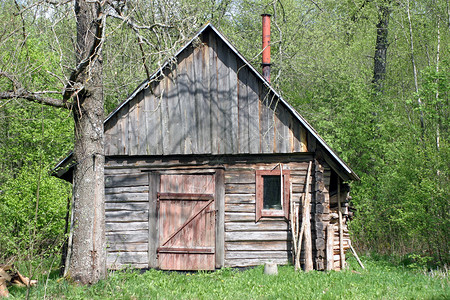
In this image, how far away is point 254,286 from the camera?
9.91 meters

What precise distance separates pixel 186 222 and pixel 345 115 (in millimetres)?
8979

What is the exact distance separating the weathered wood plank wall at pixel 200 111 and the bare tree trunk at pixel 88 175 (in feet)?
9.39

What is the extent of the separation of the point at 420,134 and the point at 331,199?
3.72 m

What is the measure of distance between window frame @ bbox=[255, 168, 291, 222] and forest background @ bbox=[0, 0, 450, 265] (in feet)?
6.63

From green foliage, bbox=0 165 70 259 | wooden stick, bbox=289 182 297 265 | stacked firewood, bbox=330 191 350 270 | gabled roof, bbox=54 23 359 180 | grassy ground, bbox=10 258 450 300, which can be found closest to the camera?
grassy ground, bbox=10 258 450 300

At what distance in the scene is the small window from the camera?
12174 mm

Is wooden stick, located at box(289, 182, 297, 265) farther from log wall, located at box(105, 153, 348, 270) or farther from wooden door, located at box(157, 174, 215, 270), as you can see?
wooden door, located at box(157, 174, 215, 270)

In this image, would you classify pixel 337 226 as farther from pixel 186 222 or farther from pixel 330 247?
pixel 186 222

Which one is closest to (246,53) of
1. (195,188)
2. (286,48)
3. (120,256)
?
(286,48)

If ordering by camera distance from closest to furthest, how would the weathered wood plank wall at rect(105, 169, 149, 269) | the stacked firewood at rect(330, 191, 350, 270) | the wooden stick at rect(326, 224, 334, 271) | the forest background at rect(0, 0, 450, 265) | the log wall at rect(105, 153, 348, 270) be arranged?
the wooden stick at rect(326, 224, 334, 271) < the log wall at rect(105, 153, 348, 270) < the weathered wood plank wall at rect(105, 169, 149, 269) < the stacked firewood at rect(330, 191, 350, 270) < the forest background at rect(0, 0, 450, 265)

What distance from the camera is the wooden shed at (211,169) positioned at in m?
12.1

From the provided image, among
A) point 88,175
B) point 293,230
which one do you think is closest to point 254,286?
point 293,230

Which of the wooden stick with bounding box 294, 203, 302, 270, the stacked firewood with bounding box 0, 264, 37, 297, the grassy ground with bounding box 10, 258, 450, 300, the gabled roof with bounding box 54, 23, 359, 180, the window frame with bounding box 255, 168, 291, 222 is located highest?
the gabled roof with bounding box 54, 23, 359, 180

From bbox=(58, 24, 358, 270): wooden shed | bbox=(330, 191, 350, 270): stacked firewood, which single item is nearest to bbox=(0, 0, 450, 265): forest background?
bbox=(58, 24, 358, 270): wooden shed
